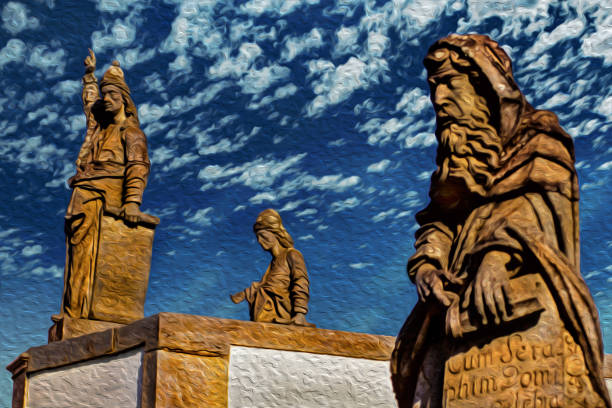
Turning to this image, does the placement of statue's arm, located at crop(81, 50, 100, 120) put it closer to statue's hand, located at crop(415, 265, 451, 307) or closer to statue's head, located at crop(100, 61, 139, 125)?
statue's head, located at crop(100, 61, 139, 125)

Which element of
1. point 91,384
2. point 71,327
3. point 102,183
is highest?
point 102,183

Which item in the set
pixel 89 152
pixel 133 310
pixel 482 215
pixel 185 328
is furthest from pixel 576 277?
pixel 89 152

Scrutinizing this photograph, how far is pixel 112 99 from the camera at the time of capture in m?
9.35

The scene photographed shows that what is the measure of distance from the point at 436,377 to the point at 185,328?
11.4 ft

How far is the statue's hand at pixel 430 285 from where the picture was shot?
3.67m

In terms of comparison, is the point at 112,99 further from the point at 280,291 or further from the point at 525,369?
the point at 525,369

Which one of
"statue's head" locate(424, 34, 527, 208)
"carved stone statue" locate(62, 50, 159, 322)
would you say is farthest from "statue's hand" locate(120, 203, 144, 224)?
"statue's head" locate(424, 34, 527, 208)

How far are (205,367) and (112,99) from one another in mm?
3638

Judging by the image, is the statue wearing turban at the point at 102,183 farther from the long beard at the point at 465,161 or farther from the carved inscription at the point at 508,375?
the carved inscription at the point at 508,375

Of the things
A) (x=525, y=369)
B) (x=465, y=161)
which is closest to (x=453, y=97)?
(x=465, y=161)

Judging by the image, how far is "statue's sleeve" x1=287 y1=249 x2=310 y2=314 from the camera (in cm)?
895

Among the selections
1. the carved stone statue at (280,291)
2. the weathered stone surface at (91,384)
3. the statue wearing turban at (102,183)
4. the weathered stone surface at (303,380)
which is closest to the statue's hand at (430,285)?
the weathered stone surface at (303,380)

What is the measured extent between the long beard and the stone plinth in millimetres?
3470

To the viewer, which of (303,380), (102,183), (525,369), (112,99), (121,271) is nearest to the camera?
(525,369)
